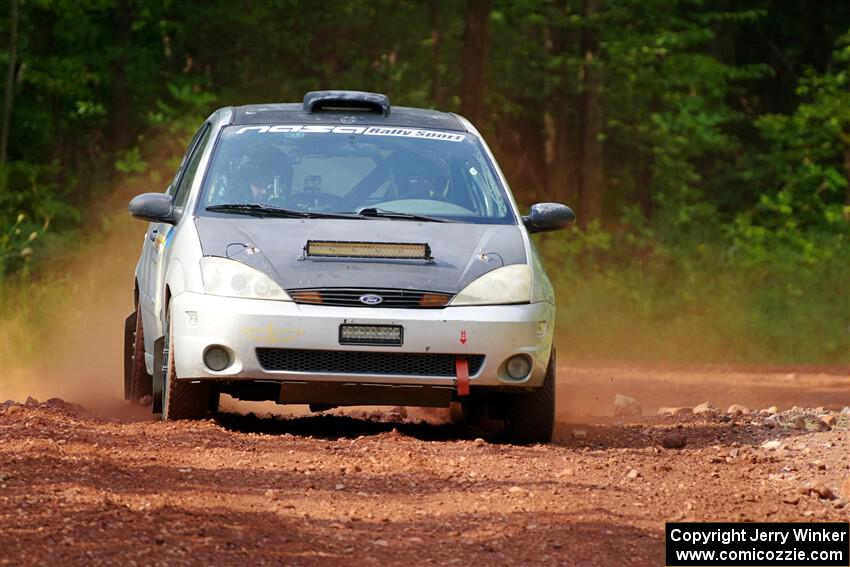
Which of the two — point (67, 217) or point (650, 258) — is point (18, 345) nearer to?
point (67, 217)

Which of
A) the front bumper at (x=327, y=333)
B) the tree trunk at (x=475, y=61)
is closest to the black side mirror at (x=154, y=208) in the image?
the front bumper at (x=327, y=333)

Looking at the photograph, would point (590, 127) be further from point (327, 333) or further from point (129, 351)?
Result: point (327, 333)

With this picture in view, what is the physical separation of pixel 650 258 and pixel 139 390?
15.9 metres

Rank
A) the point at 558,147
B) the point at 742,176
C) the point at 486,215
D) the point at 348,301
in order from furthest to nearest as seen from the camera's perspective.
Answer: the point at 558,147
the point at 742,176
the point at 486,215
the point at 348,301

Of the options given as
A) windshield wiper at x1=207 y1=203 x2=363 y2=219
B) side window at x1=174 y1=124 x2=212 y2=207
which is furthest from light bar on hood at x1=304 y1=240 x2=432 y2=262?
side window at x1=174 y1=124 x2=212 y2=207

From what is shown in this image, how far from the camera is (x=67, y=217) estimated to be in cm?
2558

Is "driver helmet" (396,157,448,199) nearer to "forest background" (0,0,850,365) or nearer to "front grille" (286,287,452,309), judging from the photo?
"front grille" (286,287,452,309)

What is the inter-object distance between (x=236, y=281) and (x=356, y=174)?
1.35 meters

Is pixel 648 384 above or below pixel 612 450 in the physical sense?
below

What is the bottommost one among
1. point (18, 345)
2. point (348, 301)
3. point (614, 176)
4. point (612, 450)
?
point (614, 176)

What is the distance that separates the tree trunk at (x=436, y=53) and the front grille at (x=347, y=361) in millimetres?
23324

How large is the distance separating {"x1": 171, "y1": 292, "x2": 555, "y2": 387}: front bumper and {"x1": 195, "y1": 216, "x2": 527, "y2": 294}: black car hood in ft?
0.50

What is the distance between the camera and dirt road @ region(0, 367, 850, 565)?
612 cm

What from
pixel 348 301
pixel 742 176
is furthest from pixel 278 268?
pixel 742 176
